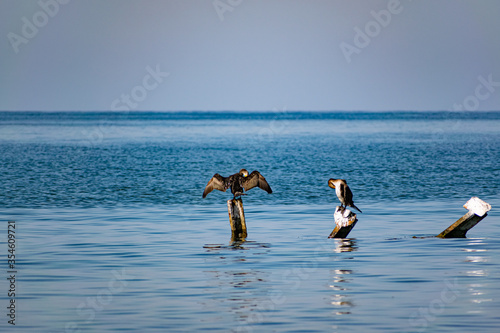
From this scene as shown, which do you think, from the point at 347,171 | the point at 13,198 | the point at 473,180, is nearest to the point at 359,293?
the point at 13,198

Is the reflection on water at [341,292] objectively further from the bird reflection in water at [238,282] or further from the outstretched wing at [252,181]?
the outstretched wing at [252,181]

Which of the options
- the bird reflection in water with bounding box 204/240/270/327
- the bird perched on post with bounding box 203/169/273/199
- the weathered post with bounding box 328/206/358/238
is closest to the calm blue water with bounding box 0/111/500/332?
the bird reflection in water with bounding box 204/240/270/327

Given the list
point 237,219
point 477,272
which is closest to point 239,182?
point 237,219

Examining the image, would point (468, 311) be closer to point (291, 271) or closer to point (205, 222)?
point (291, 271)

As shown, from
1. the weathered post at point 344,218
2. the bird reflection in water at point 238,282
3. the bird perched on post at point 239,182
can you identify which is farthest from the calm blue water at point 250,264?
the bird perched on post at point 239,182

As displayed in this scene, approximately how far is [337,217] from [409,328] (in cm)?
596

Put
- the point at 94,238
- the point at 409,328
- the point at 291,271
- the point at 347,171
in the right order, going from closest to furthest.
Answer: the point at 409,328 < the point at 291,271 < the point at 94,238 < the point at 347,171

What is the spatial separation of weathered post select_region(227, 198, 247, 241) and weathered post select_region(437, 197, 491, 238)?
4.53m

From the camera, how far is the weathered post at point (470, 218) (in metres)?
17.4

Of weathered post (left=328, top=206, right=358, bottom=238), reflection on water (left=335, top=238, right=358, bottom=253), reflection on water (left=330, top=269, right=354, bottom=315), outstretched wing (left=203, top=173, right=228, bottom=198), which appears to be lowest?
reflection on water (left=330, top=269, right=354, bottom=315)

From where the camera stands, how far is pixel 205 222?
23.2 meters

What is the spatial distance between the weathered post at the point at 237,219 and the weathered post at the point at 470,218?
4533 mm

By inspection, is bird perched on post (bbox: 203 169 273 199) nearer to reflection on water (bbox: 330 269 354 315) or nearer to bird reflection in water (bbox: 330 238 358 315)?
bird reflection in water (bbox: 330 238 358 315)

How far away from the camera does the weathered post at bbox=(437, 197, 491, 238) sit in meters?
17.4
